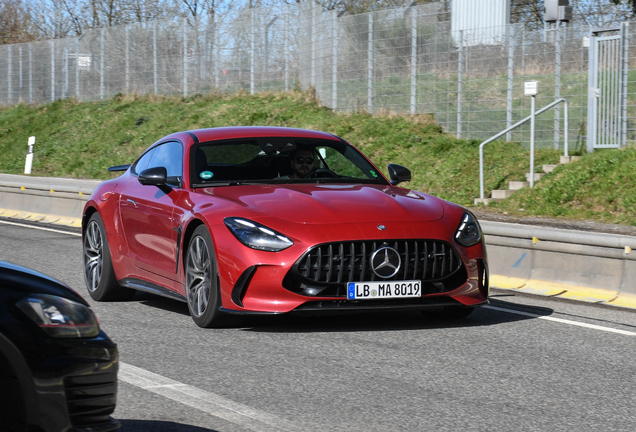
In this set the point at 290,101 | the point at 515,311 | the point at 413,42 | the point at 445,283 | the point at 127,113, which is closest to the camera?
the point at 445,283

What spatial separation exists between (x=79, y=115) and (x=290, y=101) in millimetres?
12467

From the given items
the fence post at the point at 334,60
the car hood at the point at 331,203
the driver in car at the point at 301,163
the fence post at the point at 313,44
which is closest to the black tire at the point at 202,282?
the car hood at the point at 331,203

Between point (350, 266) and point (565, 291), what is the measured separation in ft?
11.7

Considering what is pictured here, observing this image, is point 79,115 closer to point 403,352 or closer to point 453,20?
point 453,20

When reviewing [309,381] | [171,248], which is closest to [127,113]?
[171,248]

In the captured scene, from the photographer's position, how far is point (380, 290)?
684cm

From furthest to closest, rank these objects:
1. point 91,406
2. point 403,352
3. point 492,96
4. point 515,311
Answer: point 492,96 < point 515,311 < point 403,352 < point 91,406

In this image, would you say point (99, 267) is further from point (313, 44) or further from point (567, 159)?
point (313, 44)

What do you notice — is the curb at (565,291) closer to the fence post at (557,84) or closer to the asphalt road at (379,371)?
the asphalt road at (379,371)

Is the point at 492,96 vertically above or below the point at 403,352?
above

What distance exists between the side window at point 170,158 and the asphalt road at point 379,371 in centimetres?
114

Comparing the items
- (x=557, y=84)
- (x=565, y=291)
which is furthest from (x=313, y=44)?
(x=565, y=291)

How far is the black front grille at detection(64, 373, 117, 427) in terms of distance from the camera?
10.9 feet

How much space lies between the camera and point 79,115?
3900 centimetres
